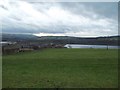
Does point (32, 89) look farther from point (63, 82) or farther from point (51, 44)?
point (51, 44)

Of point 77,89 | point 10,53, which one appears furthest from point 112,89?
point 10,53

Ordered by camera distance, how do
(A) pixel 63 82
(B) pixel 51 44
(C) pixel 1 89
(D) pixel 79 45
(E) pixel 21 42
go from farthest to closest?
(B) pixel 51 44
(D) pixel 79 45
(E) pixel 21 42
(A) pixel 63 82
(C) pixel 1 89

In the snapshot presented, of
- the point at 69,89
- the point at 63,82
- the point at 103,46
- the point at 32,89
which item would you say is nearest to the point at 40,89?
the point at 32,89

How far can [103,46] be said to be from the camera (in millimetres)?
48969

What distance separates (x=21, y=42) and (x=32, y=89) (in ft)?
117

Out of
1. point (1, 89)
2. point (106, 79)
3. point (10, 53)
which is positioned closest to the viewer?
point (1, 89)

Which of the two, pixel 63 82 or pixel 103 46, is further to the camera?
pixel 103 46

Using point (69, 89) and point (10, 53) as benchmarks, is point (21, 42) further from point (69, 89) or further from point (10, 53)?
point (69, 89)

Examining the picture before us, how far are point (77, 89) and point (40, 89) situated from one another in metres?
1.12

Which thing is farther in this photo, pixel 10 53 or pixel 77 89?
pixel 10 53

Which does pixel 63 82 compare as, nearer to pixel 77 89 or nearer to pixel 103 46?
pixel 77 89

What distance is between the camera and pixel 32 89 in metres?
8.69

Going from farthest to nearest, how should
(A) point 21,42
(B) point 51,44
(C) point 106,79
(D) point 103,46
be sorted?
(B) point 51,44
(D) point 103,46
(A) point 21,42
(C) point 106,79

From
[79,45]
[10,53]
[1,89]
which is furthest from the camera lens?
[79,45]
